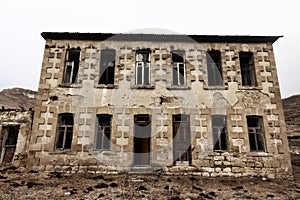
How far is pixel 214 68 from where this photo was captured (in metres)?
15.0

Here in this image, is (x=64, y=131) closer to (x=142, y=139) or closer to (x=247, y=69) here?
(x=142, y=139)

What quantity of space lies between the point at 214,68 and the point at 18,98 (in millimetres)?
33851

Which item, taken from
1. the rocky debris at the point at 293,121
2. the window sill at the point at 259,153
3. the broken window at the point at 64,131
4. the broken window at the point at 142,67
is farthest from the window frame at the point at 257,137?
the rocky debris at the point at 293,121

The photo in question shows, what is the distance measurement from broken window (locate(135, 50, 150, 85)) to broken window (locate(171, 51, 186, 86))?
1.50 m

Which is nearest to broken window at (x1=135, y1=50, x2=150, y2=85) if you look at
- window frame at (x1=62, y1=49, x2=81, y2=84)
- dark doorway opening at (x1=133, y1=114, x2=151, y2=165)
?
dark doorway opening at (x1=133, y1=114, x2=151, y2=165)

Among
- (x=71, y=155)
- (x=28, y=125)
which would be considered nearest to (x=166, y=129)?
(x=71, y=155)

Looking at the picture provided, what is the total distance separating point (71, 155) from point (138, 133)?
11.7ft

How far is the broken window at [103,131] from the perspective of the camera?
13273 mm

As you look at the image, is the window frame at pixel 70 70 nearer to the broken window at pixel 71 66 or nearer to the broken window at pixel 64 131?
the broken window at pixel 71 66

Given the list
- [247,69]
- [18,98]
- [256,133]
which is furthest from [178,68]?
[18,98]

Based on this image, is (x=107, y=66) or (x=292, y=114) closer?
(x=107, y=66)

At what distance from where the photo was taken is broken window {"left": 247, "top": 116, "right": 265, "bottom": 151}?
1351 centimetres

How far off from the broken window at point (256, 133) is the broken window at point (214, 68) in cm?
267

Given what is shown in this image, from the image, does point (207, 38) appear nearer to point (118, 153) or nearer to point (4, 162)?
point (118, 153)
